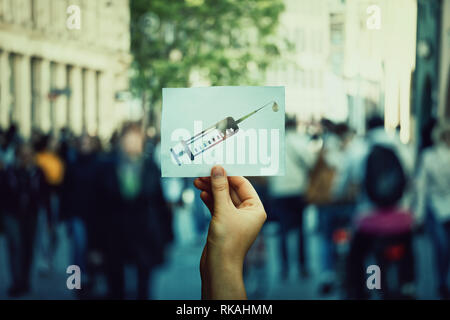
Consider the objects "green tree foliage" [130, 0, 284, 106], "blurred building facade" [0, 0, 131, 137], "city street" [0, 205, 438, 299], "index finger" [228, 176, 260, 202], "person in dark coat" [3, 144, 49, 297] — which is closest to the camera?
"index finger" [228, 176, 260, 202]

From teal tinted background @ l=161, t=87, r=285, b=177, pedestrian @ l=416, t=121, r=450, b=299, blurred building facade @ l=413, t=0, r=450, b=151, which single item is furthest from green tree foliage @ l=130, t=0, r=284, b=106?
teal tinted background @ l=161, t=87, r=285, b=177

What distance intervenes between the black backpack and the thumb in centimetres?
317

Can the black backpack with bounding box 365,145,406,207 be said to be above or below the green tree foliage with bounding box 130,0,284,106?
below

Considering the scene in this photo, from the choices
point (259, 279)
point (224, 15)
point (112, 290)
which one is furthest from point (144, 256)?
point (224, 15)

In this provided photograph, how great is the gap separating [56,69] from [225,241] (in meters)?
4.81

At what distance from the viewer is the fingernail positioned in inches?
51.8

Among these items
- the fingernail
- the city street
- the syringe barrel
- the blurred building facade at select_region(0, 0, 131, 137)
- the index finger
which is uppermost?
the blurred building facade at select_region(0, 0, 131, 137)

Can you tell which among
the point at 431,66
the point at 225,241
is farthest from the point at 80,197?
the point at 431,66

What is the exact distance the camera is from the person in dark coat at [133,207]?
4.09 m

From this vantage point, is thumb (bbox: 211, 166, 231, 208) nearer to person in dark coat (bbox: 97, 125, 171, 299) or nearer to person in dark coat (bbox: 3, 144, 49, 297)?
person in dark coat (bbox: 97, 125, 171, 299)

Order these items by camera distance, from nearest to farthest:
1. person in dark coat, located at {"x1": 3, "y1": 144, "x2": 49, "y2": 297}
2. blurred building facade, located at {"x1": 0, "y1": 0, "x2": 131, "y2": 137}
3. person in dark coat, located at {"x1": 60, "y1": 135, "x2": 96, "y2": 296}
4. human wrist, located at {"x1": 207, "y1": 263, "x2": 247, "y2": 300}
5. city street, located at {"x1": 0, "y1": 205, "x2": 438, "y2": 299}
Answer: human wrist, located at {"x1": 207, "y1": 263, "x2": 247, "y2": 300}
person in dark coat, located at {"x1": 60, "y1": 135, "x2": 96, "y2": 296}
person in dark coat, located at {"x1": 3, "y1": 144, "x2": 49, "y2": 297}
city street, located at {"x1": 0, "y1": 205, "x2": 438, "y2": 299}
blurred building facade, located at {"x1": 0, "y1": 0, "x2": 131, "y2": 137}

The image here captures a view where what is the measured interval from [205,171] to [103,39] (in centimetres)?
476

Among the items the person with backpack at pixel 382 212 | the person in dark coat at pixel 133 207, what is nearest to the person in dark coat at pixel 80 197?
the person in dark coat at pixel 133 207

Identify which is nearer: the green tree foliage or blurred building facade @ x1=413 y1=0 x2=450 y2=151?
blurred building facade @ x1=413 y1=0 x2=450 y2=151
